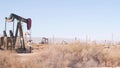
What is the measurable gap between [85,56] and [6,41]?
1588 cm

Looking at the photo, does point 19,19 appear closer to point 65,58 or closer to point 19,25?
point 19,25

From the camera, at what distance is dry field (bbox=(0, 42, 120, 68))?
A: 16469 millimetres

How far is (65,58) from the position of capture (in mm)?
19000

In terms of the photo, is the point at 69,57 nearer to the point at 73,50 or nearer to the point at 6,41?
the point at 73,50

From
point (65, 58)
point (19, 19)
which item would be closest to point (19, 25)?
point (19, 19)

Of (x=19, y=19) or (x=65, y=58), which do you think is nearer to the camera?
(x=65, y=58)

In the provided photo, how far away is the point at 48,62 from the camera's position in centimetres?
1758

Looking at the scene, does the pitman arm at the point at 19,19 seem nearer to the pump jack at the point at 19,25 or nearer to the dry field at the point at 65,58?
the pump jack at the point at 19,25

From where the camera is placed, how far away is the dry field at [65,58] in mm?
16469

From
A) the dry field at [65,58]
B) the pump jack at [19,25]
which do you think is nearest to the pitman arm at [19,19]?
the pump jack at [19,25]

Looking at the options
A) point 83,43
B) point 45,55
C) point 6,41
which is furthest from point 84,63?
point 6,41

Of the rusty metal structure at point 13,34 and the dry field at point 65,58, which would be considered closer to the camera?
the dry field at point 65,58

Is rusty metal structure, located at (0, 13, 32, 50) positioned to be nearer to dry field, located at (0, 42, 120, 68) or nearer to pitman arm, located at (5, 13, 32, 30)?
pitman arm, located at (5, 13, 32, 30)

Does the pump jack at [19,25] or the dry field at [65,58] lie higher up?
the pump jack at [19,25]
